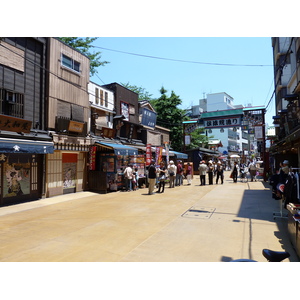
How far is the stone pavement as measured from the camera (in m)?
4.75

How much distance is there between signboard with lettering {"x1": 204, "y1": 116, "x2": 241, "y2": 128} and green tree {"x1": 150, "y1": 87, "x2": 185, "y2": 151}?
6664mm

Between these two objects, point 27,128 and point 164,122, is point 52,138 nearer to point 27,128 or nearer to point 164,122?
point 27,128

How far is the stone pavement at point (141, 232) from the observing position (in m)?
4.75

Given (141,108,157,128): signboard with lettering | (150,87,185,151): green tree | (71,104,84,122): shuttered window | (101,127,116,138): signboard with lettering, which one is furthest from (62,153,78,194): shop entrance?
(150,87,185,151): green tree

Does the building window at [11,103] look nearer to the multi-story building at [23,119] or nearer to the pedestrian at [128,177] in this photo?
the multi-story building at [23,119]

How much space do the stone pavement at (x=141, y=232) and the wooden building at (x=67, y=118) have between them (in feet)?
9.58

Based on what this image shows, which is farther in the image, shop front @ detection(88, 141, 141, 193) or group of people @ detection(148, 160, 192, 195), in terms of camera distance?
shop front @ detection(88, 141, 141, 193)

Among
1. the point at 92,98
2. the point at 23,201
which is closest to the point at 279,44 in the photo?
the point at 92,98

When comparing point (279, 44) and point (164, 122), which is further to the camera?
point (164, 122)

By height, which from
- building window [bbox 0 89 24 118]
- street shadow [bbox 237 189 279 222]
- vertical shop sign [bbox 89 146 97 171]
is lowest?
street shadow [bbox 237 189 279 222]

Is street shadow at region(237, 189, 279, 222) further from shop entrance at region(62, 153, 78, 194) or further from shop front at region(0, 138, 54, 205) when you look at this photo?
shop entrance at region(62, 153, 78, 194)

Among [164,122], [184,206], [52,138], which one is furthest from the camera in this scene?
[164,122]

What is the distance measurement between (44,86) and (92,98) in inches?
166

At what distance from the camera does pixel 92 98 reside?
15.9 metres
